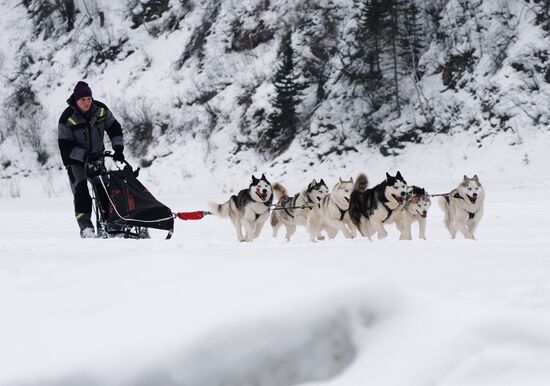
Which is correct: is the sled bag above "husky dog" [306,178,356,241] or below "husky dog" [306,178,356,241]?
above

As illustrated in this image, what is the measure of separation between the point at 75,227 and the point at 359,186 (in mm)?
4546

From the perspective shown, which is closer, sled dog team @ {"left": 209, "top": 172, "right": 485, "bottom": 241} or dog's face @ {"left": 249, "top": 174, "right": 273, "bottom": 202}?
sled dog team @ {"left": 209, "top": 172, "right": 485, "bottom": 241}

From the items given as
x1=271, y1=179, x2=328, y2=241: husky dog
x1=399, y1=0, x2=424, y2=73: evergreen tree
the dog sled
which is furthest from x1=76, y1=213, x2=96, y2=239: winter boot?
x1=399, y1=0, x2=424, y2=73: evergreen tree

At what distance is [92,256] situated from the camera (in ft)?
10.6

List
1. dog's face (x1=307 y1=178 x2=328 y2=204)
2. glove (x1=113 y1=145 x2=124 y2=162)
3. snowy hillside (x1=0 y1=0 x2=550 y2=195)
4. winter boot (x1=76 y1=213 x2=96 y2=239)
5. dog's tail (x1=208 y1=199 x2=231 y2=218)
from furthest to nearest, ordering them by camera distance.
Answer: snowy hillside (x1=0 y1=0 x2=550 y2=195) < dog's tail (x1=208 y1=199 x2=231 y2=218) < dog's face (x1=307 y1=178 x2=328 y2=204) < winter boot (x1=76 y1=213 x2=96 y2=239) < glove (x1=113 y1=145 x2=124 y2=162)

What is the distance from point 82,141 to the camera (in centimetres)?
587

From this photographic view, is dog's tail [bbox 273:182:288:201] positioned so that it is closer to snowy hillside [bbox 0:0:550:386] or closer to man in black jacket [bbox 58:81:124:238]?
snowy hillside [bbox 0:0:550:386]

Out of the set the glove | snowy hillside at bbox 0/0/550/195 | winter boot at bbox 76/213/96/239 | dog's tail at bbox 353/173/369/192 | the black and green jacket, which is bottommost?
Result: winter boot at bbox 76/213/96/239

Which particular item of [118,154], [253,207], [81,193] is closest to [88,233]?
[81,193]

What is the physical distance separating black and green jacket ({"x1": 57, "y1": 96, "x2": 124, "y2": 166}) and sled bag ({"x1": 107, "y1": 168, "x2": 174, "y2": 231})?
42 centimetres

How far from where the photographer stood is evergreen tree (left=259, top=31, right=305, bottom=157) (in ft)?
58.5

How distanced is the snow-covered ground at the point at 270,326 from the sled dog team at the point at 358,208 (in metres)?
4.02

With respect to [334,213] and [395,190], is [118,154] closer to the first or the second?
[334,213]

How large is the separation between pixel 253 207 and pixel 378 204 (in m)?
1.49
